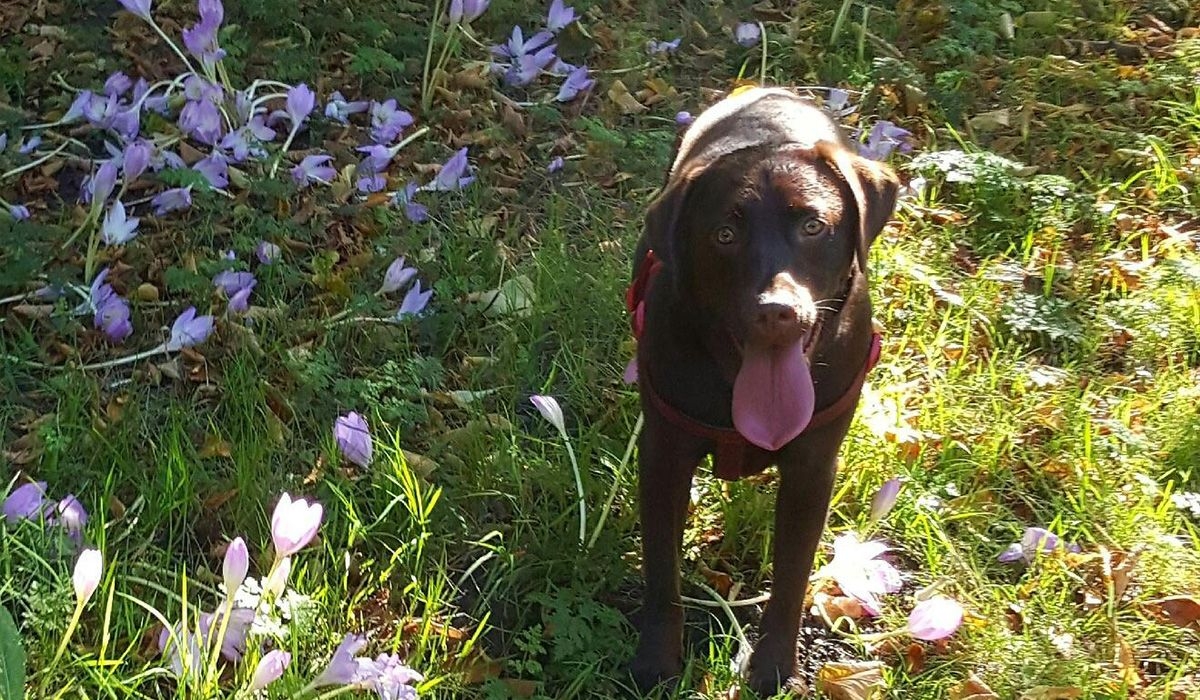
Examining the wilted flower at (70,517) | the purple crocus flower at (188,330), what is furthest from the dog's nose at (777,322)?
the purple crocus flower at (188,330)

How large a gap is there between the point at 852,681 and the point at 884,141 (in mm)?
1898

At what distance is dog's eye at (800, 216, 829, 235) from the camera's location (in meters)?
2.12

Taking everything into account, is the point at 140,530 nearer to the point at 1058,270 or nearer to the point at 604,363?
the point at 604,363

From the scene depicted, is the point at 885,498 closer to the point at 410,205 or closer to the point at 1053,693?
the point at 1053,693

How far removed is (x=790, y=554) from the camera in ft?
8.04

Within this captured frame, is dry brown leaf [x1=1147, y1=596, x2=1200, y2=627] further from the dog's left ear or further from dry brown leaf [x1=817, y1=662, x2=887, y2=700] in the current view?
the dog's left ear

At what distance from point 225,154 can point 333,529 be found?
1.43 meters

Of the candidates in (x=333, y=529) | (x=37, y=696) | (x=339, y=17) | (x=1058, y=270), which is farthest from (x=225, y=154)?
(x=1058, y=270)

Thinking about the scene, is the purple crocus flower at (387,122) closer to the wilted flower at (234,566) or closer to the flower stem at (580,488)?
the flower stem at (580,488)

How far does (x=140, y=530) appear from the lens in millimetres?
2602

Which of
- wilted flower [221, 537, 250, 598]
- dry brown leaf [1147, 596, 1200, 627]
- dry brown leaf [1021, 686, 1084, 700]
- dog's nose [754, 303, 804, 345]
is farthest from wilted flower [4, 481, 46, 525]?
dry brown leaf [1147, 596, 1200, 627]

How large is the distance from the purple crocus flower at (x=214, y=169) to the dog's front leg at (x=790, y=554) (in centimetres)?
190

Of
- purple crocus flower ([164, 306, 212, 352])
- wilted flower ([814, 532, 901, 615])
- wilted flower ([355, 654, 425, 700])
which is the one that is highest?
wilted flower ([355, 654, 425, 700])

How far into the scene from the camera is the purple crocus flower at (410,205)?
3.59 metres
